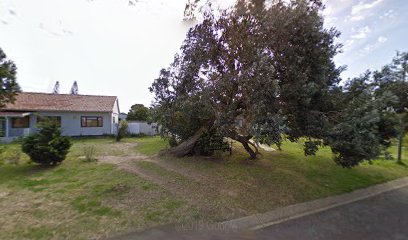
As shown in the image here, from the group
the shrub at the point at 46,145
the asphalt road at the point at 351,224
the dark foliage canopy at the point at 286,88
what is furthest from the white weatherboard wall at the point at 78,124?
the asphalt road at the point at 351,224

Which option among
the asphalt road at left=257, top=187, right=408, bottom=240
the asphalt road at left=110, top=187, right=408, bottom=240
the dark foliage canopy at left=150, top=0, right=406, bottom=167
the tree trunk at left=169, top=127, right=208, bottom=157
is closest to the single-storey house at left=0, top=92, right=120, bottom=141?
the tree trunk at left=169, top=127, right=208, bottom=157

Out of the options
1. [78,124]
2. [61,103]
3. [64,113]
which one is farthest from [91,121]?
[61,103]

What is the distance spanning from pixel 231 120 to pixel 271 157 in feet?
17.7

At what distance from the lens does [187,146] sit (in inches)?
439

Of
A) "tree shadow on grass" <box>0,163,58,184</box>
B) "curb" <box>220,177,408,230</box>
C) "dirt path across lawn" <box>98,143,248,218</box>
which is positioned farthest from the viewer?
"tree shadow on grass" <box>0,163,58,184</box>

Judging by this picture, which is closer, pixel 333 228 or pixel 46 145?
pixel 333 228

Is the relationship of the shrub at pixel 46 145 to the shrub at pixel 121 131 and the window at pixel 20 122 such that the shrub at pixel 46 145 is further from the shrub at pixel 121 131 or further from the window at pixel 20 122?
the window at pixel 20 122

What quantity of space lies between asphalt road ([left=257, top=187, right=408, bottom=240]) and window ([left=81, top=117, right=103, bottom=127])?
2105 centimetres

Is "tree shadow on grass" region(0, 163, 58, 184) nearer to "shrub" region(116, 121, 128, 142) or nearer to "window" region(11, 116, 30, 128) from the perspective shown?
"shrub" region(116, 121, 128, 142)

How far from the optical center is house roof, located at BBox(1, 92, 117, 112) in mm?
19781

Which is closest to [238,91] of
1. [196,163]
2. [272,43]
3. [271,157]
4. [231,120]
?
[231,120]

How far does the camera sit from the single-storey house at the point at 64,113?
60.3ft

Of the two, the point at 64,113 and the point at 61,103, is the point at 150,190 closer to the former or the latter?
the point at 64,113

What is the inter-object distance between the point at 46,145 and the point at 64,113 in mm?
13783
